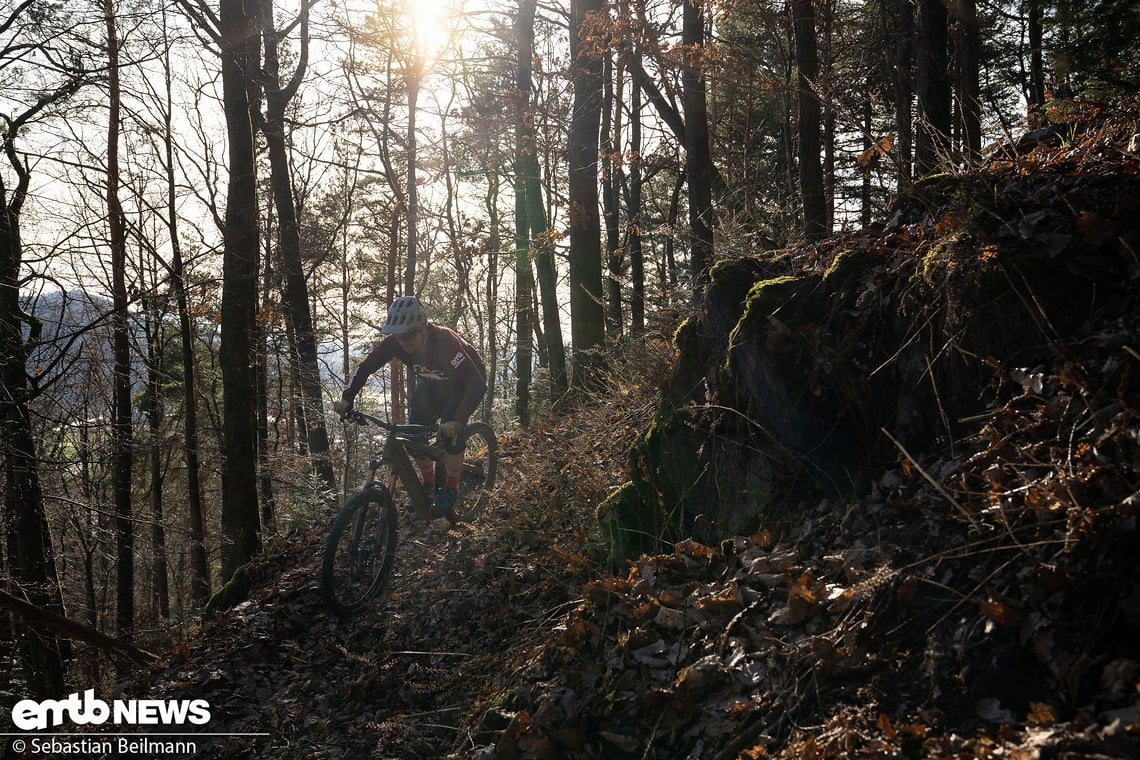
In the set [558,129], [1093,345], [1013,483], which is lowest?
[1013,483]

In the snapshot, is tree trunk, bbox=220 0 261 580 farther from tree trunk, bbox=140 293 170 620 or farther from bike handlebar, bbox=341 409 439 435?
bike handlebar, bbox=341 409 439 435

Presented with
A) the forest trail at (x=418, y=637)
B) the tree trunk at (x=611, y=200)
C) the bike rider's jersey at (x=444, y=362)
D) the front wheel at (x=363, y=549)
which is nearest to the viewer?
the forest trail at (x=418, y=637)

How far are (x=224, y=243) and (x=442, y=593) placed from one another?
21.1 feet

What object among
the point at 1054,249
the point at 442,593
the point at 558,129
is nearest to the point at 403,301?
the point at 442,593

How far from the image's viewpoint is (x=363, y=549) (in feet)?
23.0

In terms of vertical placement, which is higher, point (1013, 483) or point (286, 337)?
point (286, 337)

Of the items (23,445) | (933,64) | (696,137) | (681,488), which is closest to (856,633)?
(681,488)

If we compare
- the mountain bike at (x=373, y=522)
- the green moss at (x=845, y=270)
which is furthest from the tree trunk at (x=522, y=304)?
the green moss at (x=845, y=270)

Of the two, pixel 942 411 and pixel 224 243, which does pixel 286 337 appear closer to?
pixel 224 243

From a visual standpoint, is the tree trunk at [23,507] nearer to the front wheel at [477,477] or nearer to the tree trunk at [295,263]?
the tree trunk at [295,263]

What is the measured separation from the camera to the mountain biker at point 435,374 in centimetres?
752

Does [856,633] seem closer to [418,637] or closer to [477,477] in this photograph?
[418,637]

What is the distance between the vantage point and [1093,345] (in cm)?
346

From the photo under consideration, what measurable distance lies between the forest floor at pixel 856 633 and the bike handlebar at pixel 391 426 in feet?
6.19
